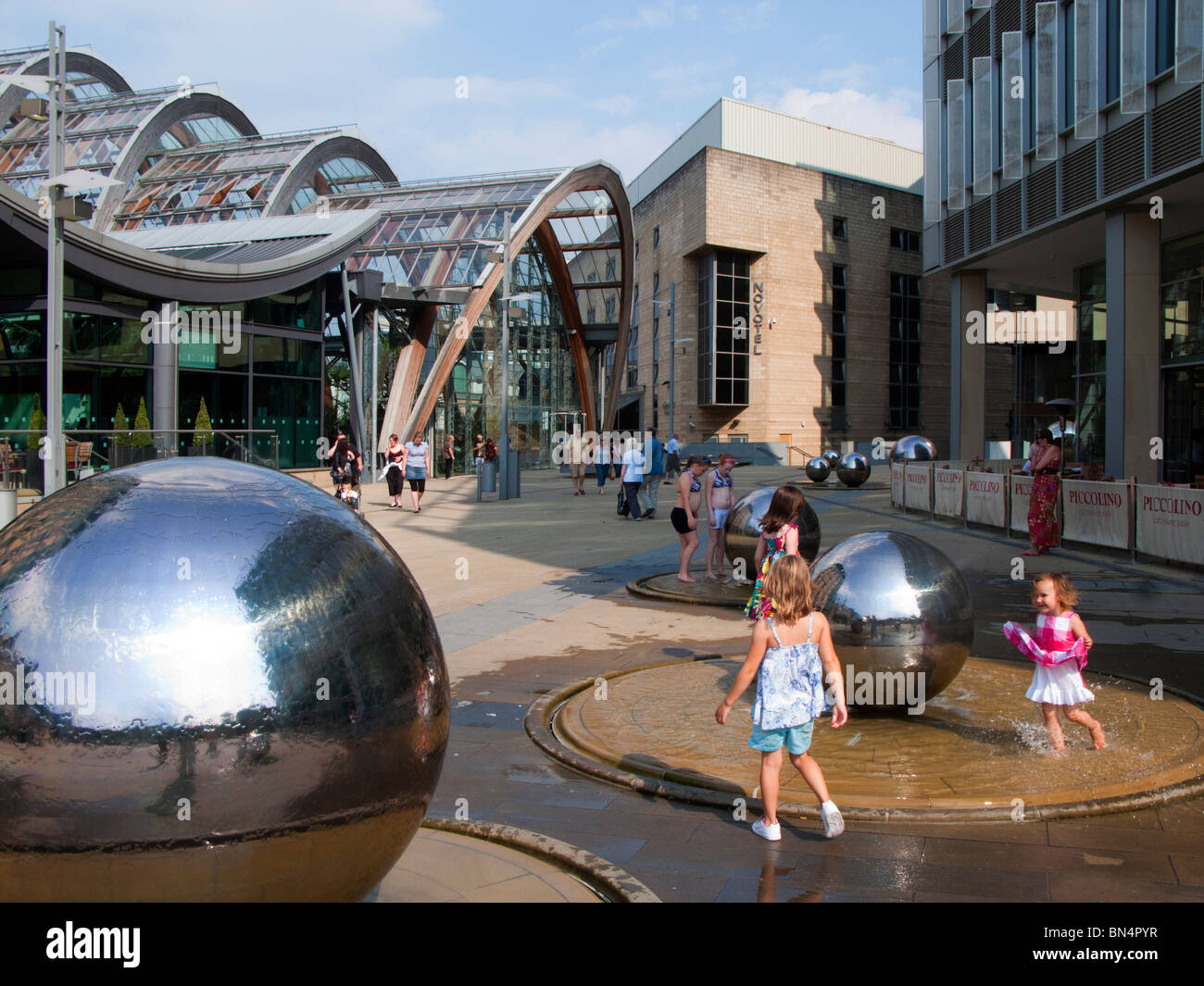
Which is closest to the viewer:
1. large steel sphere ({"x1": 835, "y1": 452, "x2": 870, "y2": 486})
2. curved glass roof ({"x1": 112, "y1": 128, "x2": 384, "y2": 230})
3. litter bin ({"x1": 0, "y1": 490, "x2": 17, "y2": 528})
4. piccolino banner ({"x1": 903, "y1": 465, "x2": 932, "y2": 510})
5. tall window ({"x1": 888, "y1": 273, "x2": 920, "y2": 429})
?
litter bin ({"x1": 0, "y1": 490, "x2": 17, "y2": 528})

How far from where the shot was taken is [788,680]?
515cm

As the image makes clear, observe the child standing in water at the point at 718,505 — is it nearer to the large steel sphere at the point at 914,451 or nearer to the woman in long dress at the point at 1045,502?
the woman in long dress at the point at 1045,502

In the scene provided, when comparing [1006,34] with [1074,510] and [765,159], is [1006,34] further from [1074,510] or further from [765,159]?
[765,159]

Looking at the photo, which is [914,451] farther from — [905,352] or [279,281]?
[905,352]

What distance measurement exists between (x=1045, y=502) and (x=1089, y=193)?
Answer: 10705mm

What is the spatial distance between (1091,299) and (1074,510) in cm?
1578

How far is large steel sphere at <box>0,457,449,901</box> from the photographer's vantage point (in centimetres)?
291

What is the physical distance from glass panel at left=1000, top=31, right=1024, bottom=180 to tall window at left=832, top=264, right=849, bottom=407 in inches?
1519

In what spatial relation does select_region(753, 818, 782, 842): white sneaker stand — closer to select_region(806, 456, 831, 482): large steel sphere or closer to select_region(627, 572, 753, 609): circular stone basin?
select_region(627, 572, 753, 609): circular stone basin

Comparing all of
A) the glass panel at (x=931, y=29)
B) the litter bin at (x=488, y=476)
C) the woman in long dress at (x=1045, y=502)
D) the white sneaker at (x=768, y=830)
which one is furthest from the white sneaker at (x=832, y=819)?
the glass panel at (x=931, y=29)

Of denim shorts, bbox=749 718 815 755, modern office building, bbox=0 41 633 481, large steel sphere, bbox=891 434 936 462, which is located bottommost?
denim shorts, bbox=749 718 815 755

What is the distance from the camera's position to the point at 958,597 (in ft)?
23.3

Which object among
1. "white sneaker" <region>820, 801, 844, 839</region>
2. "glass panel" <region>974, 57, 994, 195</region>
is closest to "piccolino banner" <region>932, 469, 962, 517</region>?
"glass panel" <region>974, 57, 994, 195</region>
